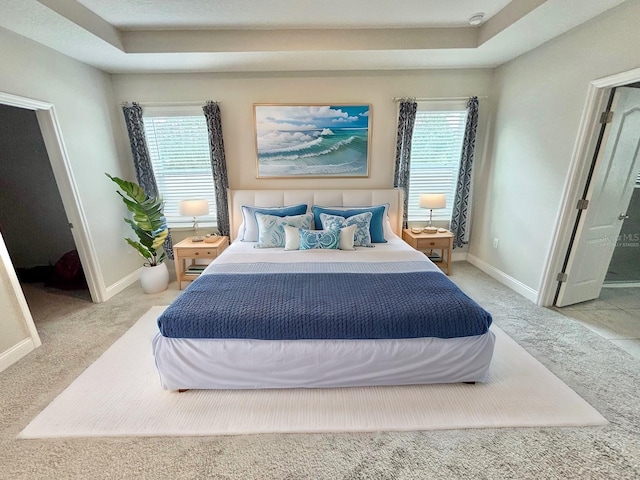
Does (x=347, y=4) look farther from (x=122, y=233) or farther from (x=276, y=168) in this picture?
(x=122, y=233)

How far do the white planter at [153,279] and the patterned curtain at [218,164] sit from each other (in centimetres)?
91

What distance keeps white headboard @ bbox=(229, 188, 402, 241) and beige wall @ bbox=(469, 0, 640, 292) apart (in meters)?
1.36

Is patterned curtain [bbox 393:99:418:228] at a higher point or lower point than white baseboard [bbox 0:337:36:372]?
higher

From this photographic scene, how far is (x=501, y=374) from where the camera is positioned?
2080mm

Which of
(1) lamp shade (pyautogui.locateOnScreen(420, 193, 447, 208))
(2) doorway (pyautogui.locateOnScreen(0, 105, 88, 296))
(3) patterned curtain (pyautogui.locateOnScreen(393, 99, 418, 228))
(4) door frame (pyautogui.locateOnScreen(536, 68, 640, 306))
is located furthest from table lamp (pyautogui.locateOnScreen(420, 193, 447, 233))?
(2) doorway (pyautogui.locateOnScreen(0, 105, 88, 296))

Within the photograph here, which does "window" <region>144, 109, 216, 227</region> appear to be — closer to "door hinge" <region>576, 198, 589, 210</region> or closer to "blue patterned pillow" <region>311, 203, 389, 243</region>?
"blue patterned pillow" <region>311, 203, 389, 243</region>

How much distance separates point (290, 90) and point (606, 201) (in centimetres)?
363

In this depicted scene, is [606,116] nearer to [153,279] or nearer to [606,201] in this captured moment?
[606,201]

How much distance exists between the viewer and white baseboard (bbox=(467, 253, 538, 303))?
3.20 m

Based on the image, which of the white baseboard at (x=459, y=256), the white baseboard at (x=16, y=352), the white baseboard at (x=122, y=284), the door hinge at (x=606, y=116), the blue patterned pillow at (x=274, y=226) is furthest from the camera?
the white baseboard at (x=459, y=256)

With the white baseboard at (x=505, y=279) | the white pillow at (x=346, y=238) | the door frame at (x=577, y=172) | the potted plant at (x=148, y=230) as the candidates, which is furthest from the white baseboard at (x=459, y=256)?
the potted plant at (x=148, y=230)

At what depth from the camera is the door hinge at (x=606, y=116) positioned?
250cm

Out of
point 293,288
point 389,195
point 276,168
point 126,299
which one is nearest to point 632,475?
point 293,288

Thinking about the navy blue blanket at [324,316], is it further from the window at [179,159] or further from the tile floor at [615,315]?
the window at [179,159]
